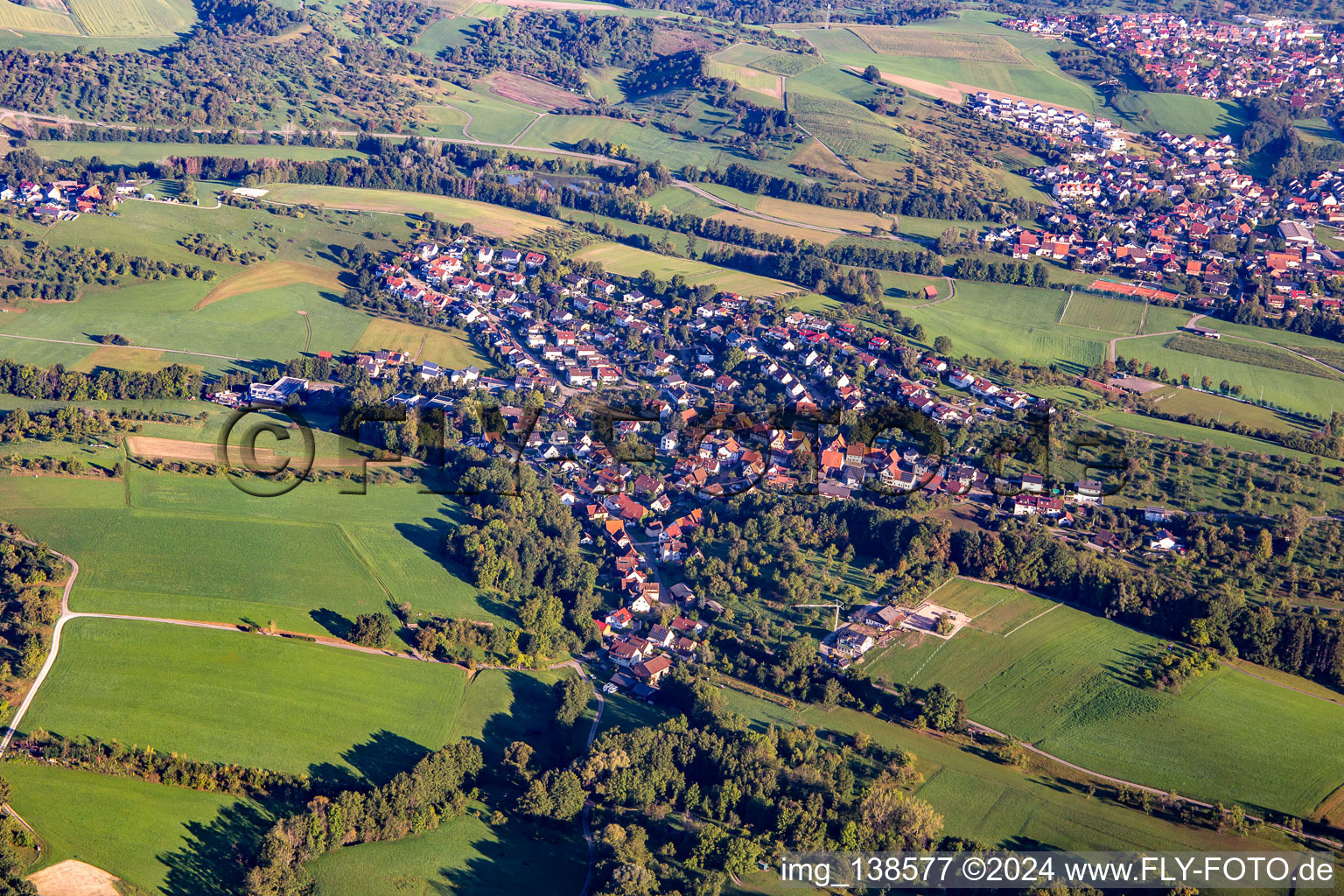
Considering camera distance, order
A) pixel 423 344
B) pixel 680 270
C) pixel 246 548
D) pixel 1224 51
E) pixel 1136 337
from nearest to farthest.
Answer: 1. pixel 246 548
2. pixel 423 344
3. pixel 1136 337
4. pixel 680 270
5. pixel 1224 51

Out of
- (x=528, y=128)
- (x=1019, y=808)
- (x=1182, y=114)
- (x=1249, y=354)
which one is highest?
(x=1182, y=114)

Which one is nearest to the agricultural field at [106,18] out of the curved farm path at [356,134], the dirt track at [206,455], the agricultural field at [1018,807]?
the curved farm path at [356,134]

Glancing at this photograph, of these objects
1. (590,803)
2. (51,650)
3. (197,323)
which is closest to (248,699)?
(51,650)

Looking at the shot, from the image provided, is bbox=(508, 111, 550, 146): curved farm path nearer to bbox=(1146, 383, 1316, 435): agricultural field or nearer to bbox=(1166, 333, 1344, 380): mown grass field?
bbox=(1166, 333, 1344, 380): mown grass field

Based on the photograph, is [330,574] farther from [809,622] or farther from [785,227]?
[785,227]

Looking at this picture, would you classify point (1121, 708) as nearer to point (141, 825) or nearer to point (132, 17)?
point (141, 825)

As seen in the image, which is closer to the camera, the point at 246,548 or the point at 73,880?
the point at 73,880

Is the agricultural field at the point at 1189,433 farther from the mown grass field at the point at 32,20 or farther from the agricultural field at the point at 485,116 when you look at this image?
the mown grass field at the point at 32,20
